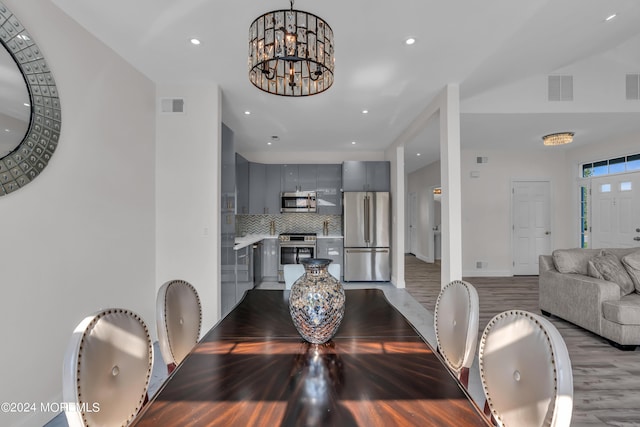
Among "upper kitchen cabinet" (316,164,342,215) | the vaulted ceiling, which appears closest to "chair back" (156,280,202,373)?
the vaulted ceiling

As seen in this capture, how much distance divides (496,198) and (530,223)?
0.90 meters

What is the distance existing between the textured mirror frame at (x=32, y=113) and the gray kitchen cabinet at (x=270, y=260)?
4.03 meters

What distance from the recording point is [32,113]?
173 centimetres

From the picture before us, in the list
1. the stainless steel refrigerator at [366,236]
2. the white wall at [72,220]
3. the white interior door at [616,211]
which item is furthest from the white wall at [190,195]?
the white interior door at [616,211]

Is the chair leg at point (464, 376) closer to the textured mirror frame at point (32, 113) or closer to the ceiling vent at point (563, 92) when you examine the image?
the textured mirror frame at point (32, 113)

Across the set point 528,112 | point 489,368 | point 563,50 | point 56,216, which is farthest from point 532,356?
point 528,112

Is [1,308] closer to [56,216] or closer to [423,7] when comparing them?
[56,216]

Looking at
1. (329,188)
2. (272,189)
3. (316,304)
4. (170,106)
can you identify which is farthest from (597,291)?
(272,189)

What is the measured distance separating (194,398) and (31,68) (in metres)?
2.08

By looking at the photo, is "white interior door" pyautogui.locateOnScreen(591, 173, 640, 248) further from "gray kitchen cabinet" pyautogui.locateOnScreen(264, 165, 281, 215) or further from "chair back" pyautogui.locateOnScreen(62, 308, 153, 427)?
"chair back" pyautogui.locateOnScreen(62, 308, 153, 427)

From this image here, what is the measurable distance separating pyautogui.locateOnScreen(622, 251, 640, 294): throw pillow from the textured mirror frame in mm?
5245

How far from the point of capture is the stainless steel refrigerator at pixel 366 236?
5668 millimetres

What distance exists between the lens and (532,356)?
0.89 m

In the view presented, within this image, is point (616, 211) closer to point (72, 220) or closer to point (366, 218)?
point (366, 218)
